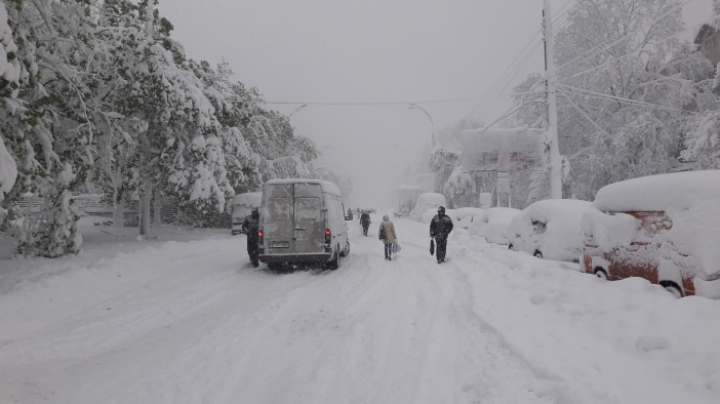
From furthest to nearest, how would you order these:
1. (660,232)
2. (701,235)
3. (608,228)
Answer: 1. (608,228)
2. (660,232)
3. (701,235)

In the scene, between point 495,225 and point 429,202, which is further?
point 429,202

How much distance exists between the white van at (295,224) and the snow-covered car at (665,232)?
6359 mm

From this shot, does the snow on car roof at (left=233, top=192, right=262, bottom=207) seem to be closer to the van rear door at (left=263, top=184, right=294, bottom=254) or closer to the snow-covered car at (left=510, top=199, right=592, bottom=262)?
the van rear door at (left=263, top=184, right=294, bottom=254)

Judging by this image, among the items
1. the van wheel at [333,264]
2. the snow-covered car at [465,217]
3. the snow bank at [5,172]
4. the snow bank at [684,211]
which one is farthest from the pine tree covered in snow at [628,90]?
the snow bank at [5,172]

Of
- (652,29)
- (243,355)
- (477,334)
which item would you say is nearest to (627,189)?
(477,334)

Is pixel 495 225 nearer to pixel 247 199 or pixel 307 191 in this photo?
pixel 307 191

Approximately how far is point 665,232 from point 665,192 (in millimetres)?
618

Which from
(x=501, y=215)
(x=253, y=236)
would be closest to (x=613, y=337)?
(x=253, y=236)

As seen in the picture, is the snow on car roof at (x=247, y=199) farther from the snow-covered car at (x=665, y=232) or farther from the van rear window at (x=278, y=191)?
the snow-covered car at (x=665, y=232)

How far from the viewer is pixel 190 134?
16.4m

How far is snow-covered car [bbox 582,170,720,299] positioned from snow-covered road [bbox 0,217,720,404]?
417 millimetres

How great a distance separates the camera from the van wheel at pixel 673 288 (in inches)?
230

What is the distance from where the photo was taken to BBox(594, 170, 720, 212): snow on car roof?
5684mm

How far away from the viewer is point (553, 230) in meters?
11.7
